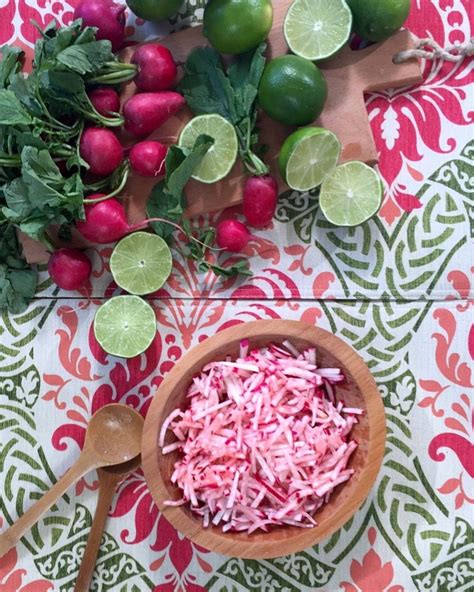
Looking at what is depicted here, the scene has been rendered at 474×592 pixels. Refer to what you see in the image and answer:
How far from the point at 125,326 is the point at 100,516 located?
0.37m

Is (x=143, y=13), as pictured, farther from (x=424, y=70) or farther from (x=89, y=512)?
(x=89, y=512)

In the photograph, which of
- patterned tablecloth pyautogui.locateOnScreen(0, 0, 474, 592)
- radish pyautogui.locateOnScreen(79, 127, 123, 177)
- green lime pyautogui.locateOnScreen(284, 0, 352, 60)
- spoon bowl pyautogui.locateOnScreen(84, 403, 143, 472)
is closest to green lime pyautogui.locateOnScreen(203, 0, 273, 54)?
green lime pyautogui.locateOnScreen(284, 0, 352, 60)

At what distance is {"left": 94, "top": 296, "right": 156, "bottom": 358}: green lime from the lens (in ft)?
4.55

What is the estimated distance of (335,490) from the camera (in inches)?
50.1

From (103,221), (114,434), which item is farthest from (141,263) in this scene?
(114,434)

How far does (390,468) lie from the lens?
1402mm

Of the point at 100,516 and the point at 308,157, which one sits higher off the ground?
the point at 308,157

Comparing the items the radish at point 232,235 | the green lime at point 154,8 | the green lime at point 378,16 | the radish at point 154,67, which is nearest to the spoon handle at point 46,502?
the radish at point 232,235

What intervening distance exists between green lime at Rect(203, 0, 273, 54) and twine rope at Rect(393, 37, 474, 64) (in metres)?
0.26

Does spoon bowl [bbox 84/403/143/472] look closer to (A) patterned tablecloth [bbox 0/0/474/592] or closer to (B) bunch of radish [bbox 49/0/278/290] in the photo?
(A) patterned tablecloth [bbox 0/0/474/592]

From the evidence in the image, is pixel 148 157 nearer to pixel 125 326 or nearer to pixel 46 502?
pixel 125 326

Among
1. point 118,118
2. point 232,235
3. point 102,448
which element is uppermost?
point 118,118

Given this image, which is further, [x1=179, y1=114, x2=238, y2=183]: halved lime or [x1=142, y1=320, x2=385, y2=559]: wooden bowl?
[x1=179, y1=114, x2=238, y2=183]: halved lime

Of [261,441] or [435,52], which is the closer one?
[261,441]
